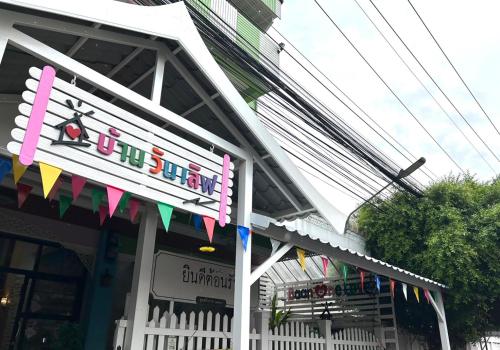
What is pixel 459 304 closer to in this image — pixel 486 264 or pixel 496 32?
pixel 486 264

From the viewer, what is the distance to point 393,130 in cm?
998

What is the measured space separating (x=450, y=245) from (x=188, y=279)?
20.3 feet

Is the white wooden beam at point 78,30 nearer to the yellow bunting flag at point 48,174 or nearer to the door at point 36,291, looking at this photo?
the yellow bunting flag at point 48,174

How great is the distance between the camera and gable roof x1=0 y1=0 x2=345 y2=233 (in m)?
3.55

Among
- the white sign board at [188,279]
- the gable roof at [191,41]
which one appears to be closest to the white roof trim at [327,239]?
the gable roof at [191,41]

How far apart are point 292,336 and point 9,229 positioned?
461cm

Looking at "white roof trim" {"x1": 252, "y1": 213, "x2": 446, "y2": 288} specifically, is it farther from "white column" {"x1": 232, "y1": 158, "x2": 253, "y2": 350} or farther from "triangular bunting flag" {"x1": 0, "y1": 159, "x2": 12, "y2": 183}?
"triangular bunting flag" {"x1": 0, "y1": 159, "x2": 12, "y2": 183}

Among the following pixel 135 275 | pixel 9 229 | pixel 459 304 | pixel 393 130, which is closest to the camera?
pixel 135 275

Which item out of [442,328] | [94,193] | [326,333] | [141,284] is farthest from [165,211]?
[442,328]

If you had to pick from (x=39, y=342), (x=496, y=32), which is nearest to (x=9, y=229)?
(x=39, y=342)

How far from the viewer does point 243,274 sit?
4730 millimetres

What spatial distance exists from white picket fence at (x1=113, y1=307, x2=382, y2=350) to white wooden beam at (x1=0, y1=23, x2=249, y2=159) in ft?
7.60

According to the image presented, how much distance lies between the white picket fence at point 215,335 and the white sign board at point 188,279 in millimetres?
396

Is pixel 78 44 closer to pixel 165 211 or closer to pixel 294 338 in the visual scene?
pixel 165 211
